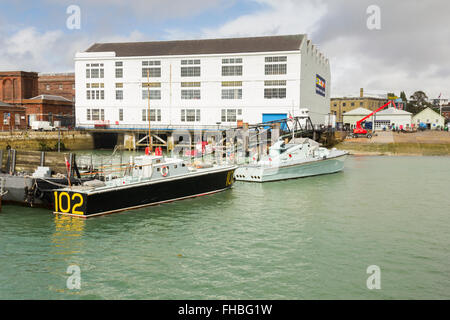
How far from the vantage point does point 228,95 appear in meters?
58.1

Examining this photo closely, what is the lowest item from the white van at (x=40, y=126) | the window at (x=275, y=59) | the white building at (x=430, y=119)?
the white van at (x=40, y=126)

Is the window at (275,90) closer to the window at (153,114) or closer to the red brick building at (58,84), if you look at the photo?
the window at (153,114)

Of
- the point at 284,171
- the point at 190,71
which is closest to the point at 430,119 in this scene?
the point at 190,71

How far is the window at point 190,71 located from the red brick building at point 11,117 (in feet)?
87.5

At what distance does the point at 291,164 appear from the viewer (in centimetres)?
3266

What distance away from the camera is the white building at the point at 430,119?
10453 cm

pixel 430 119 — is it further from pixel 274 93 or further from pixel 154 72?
pixel 154 72

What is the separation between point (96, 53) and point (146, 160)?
4639 cm

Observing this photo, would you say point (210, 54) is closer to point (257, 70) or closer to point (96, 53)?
point (257, 70)

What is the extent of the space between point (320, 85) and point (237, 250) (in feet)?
196

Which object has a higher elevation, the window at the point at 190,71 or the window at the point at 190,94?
the window at the point at 190,71

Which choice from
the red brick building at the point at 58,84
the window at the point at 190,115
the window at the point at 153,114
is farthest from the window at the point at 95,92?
the red brick building at the point at 58,84
